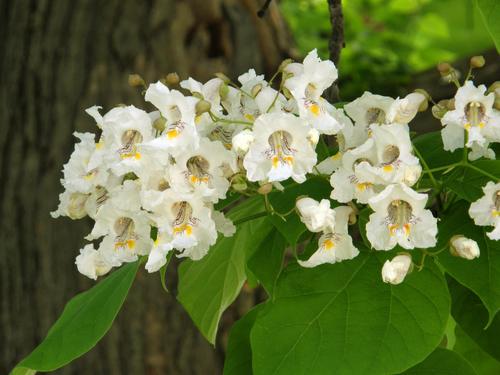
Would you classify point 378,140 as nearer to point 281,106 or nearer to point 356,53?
point 281,106

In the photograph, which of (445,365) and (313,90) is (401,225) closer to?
(313,90)

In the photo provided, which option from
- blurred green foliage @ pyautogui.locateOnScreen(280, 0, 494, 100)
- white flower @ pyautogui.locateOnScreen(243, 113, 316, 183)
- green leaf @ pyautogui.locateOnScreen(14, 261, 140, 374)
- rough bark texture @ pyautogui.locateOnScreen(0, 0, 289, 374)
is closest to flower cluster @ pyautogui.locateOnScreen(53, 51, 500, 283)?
white flower @ pyautogui.locateOnScreen(243, 113, 316, 183)

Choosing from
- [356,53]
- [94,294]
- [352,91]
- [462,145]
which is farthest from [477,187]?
[356,53]

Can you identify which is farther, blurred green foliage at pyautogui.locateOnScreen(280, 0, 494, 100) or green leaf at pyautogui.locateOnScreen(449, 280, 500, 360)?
blurred green foliage at pyautogui.locateOnScreen(280, 0, 494, 100)

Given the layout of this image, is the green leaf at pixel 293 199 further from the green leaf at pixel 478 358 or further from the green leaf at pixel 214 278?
the green leaf at pixel 478 358

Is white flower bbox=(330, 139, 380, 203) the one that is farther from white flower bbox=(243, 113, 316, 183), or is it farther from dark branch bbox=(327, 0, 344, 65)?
dark branch bbox=(327, 0, 344, 65)

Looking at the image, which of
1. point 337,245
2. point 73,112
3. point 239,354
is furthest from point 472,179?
point 73,112

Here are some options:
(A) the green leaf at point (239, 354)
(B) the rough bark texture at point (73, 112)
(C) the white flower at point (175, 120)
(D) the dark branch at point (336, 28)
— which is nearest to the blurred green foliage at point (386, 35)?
(B) the rough bark texture at point (73, 112)
